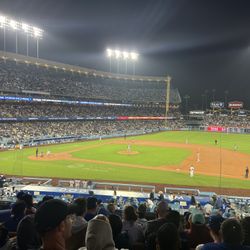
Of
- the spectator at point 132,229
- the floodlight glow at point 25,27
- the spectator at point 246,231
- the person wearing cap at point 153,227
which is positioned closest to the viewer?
the person wearing cap at point 153,227

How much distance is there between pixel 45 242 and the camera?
2.69 meters

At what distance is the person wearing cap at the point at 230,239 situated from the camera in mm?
3410

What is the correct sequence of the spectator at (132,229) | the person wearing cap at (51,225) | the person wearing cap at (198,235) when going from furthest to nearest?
the spectator at (132,229) → the person wearing cap at (198,235) → the person wearing cap at (51,225)

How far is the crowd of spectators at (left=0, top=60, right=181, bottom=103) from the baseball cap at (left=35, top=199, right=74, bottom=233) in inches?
2541

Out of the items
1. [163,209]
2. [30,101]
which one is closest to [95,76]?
[30,101]

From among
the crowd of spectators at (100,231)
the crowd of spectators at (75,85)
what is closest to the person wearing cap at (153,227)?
the crowd of spectators at (100,231)

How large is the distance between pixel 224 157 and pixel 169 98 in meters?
76.3

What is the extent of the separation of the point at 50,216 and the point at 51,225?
0.08 m

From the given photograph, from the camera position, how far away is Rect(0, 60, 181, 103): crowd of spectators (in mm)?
69312

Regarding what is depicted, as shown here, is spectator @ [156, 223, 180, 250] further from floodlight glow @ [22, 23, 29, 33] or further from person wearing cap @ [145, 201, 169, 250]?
floodlight glow @ [22, 23, 29, 33]

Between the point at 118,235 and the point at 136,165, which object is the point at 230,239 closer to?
the point at 118,235

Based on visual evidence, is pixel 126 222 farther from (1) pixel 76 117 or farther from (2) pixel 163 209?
(1) pixel 76 117

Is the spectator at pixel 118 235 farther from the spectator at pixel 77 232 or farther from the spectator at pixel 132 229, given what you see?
the spectator at pixel 77 232

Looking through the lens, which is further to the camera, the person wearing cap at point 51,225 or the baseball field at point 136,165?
the baseball field at point 136,165
